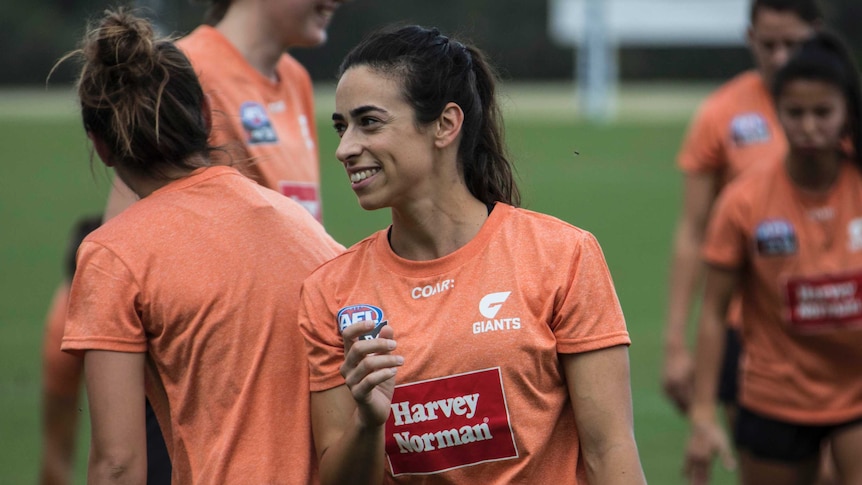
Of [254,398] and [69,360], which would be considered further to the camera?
[69,360]

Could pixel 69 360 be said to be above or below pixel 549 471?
below

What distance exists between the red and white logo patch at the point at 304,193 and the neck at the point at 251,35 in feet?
1.46

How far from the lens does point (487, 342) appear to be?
2898 mm

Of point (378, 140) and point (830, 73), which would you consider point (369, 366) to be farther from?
point (830, 73)

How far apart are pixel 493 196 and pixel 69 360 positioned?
3123 millimetres

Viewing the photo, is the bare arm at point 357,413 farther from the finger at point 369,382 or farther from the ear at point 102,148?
the ear at point 102,148

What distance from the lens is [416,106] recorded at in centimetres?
301

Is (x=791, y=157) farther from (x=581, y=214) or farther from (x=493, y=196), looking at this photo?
(x=581, y=214)

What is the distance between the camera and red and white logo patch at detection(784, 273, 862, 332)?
15.8 ft

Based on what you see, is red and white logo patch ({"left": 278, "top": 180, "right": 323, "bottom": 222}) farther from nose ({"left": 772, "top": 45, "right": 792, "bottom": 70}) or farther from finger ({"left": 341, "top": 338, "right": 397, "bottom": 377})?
nose ({"left": 772, "top": 45, "right": 792, "bottom": 70})

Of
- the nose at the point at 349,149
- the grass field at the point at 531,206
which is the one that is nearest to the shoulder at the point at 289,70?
the grass field at the point at 531,206

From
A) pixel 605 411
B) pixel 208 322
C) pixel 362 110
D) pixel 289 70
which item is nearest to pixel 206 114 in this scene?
pixel 362 110

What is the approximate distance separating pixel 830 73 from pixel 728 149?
1199 millimetres

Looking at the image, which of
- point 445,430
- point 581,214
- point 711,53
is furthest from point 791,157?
point 711,53
